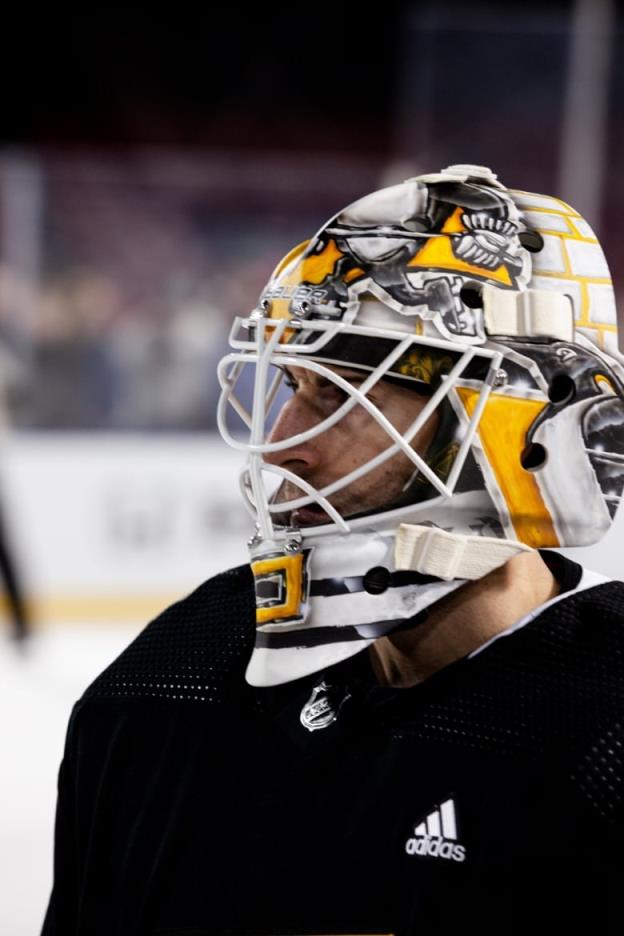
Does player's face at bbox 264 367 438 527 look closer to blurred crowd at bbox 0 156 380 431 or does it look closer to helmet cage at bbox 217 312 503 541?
helmet cage at bbox 217 312 503 541

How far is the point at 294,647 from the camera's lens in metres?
1.12

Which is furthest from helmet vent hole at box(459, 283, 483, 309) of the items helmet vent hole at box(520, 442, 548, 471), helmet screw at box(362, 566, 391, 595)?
helmet screw at box(362, 566, 391, 595)

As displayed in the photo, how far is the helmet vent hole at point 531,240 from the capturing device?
1.12 meters

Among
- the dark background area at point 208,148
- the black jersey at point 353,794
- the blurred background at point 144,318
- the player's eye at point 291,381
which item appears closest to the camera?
the black jersey at point 353,794

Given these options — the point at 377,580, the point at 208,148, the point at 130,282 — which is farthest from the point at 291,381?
the point at 208,148

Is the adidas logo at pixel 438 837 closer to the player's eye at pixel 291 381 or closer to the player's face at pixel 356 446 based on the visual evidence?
the player's face at pixel 356 446

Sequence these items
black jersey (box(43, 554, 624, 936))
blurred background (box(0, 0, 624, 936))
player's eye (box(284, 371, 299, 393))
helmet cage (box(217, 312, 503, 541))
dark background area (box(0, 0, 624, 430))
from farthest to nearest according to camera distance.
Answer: dark background area (box(0, 0, 624, 430)), blurred background (box(0, 0, 624, 936)), player's eye (box(284, 371, 299, 393)), helmet cage (box(217, 312, 503, 541)), black jersey (box(43, 554, 624, 936))

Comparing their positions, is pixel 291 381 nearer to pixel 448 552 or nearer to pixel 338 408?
pixel 338 408

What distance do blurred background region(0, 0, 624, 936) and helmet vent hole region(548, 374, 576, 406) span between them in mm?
1687

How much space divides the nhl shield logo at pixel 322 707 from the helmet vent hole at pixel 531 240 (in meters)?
0.40

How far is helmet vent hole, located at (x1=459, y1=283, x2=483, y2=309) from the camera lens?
3.59 feet

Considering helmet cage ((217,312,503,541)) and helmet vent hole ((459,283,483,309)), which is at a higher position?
helmet vent hole ((459,283,483,309))

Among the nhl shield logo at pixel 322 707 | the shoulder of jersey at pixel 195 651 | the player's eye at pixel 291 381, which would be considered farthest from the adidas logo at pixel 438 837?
the player's eye at pixel 291 381

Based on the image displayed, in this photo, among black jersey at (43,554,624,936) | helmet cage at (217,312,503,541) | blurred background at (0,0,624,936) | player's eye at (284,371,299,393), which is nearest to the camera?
black jersey at (43,554,624,936)
